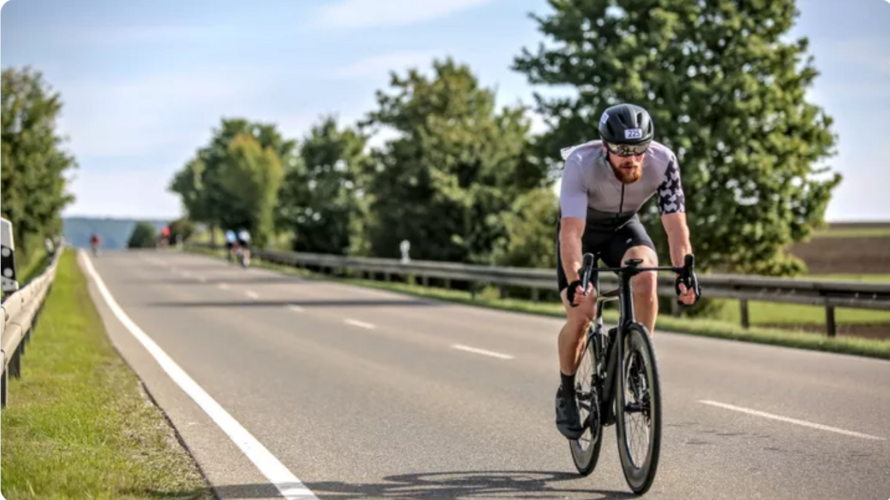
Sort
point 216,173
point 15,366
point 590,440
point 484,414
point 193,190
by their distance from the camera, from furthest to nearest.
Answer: point 193,190 < point 216,173 < point 15,366 < point 484,414 < point 590,440

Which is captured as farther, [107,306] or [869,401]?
[107,306]

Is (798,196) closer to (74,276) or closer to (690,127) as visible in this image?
(690,127)

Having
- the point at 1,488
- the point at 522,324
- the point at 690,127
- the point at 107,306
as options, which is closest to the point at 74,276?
the point at 107,306

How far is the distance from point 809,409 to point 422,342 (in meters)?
7.59

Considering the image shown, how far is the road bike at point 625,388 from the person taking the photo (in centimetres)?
575

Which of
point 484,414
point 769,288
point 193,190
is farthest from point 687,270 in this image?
point 193,190

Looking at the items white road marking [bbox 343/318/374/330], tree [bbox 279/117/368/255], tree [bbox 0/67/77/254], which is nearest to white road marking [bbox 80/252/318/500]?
white road marking [bbox 343/318/374/330]

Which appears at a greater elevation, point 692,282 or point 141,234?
point 141,234

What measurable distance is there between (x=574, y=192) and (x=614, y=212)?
0.37 meters

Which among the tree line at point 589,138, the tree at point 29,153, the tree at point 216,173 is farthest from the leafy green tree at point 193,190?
the tree at point 29,153

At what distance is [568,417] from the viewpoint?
6.70m

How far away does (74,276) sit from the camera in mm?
40812

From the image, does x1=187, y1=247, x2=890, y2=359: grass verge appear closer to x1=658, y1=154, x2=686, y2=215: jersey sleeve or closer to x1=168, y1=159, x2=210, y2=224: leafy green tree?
x1=658, y1=154, x2=686, y2=215: jersey sleeve

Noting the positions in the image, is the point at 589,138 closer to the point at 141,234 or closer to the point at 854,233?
the point at 854,233
